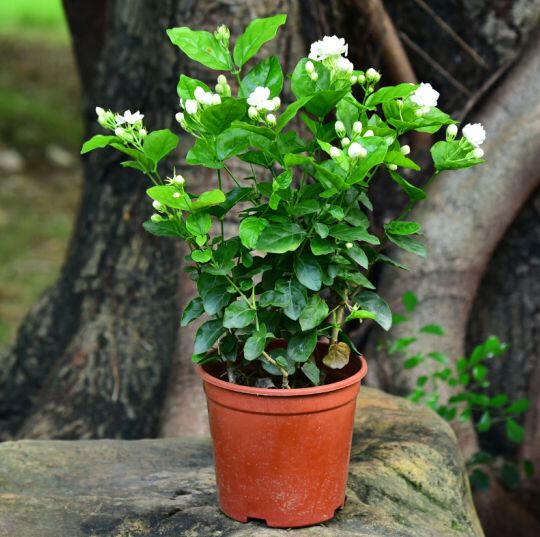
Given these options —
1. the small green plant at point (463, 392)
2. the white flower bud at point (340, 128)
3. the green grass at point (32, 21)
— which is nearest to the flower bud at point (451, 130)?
the white flower bud at point (340, 128)

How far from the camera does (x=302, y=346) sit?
2.00 m

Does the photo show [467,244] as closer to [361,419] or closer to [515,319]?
[515,319]

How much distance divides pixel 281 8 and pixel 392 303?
3.76 feet

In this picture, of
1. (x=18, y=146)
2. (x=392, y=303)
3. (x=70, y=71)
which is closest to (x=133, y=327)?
(x=392, y=303)

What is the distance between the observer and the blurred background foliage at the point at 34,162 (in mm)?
6871

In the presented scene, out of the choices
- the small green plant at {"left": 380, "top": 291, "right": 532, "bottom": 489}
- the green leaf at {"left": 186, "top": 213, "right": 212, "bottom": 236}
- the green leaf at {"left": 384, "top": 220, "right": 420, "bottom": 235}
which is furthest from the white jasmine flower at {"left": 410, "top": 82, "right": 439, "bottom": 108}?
the small green plant at {"left": 380, "top": 291, "right": 532, "bottom": 489}

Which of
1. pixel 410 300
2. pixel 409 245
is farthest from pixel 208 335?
pixel 410 300

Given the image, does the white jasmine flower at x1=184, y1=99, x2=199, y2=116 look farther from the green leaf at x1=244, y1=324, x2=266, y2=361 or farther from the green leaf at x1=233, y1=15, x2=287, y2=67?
the green leaf at x1=244, y1=324, x2=266, y2=361

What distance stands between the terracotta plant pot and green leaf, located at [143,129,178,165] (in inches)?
19.4

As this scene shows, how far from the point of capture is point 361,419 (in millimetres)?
2684

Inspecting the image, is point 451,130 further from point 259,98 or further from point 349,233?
point 259,98

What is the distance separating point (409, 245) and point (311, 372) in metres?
0.35

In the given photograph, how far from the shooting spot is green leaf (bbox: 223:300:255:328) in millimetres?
1928

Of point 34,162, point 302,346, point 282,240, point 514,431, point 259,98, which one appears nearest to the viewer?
point 259,98
